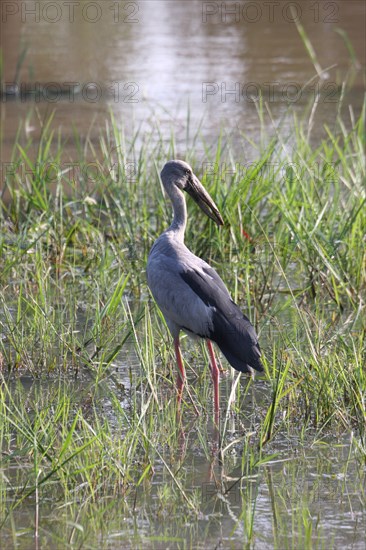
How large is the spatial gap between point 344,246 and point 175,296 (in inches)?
60.2

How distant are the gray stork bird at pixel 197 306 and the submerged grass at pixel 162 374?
133mm

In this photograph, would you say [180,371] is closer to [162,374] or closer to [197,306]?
[162,374]

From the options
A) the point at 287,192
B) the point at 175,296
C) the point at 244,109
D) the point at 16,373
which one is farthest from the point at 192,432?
→ the point at 244,109

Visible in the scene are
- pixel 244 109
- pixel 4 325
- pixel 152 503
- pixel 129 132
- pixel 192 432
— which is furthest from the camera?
pixel 244 109

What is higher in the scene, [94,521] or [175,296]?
[175,296]

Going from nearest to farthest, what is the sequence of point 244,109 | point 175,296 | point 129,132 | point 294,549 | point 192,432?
point 294,549 → point 192,432 → point 175,296 → point 129,132 → point 244,109

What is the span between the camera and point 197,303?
504cm

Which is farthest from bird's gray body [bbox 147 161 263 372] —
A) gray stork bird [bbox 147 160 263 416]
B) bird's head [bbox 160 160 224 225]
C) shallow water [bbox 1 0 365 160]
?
shallow water [bbox 1 0 365 160]

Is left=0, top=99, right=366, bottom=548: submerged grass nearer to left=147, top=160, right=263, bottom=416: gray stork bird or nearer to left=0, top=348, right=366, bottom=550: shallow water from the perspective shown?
left=0, top=348, right=366, bottom=550: shallow water

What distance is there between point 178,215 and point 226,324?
0.89 meters

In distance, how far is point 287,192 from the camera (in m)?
6.29

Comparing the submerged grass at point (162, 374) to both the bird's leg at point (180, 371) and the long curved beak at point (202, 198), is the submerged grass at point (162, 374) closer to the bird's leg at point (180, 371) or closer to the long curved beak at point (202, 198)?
the bird's leg at point (180, 371)

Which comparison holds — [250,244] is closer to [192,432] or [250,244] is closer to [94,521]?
[192,432]

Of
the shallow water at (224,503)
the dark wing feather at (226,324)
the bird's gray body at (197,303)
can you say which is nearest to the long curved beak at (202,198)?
the bird's gray body at (197,303)
